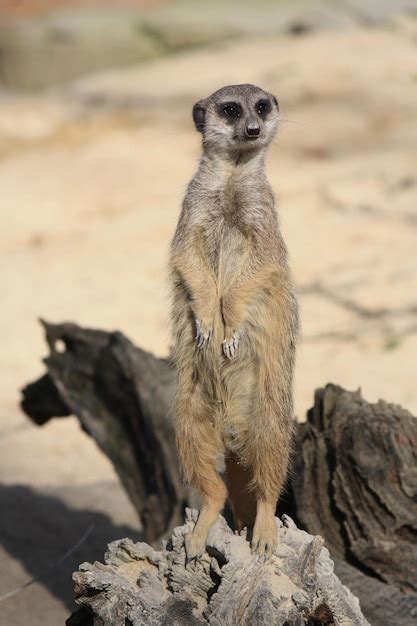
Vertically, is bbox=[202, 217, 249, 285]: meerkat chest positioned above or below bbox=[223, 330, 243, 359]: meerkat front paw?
above

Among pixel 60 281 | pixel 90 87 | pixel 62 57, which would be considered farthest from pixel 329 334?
pixel 62 57

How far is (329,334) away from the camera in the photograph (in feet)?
25.4

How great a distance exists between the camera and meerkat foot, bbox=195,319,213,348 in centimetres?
352

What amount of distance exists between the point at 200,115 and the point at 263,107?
270 mm

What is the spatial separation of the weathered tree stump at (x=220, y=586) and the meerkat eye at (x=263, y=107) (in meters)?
1.47

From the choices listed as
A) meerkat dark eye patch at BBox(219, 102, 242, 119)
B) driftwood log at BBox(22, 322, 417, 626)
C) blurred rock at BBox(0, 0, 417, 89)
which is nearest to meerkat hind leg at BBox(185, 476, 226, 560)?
driftwood log at BBox(22, 322, 417, 626)

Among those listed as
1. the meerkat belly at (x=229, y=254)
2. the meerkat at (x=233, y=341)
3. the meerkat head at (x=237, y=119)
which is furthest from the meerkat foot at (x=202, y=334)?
the meerkat head at (x=237, y=119)

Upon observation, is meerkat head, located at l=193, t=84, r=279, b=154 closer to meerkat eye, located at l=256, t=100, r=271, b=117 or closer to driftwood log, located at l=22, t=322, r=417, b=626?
meerkat eye, located at l=256, t=100, r=271, b=117

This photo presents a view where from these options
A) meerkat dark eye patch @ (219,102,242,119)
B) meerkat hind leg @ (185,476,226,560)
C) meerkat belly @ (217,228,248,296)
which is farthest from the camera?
meerkat dark eye patch @ (219,102,242,119)

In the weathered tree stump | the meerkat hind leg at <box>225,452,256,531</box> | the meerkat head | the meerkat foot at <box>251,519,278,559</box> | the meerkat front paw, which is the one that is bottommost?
the weathered tree stump

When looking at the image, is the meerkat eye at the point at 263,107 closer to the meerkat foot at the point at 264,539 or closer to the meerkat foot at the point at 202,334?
the meerkat foot at the point at 202,334

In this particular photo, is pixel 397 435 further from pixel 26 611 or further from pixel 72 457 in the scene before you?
pixel 72 457

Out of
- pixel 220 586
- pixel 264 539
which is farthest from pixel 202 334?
pixel 220 586

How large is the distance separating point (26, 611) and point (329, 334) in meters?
3.86
